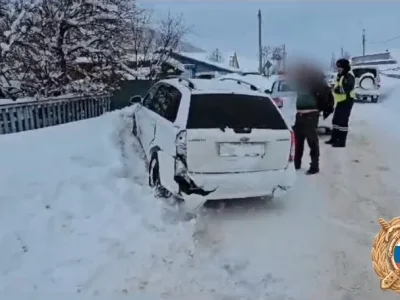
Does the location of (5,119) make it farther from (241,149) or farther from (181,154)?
(241,149)

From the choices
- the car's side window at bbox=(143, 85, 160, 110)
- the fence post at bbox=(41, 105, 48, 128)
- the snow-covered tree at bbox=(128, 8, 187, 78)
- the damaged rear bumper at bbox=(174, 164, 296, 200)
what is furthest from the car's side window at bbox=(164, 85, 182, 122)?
the snow-covered tree at bbox=(128, 8, 187, 78)

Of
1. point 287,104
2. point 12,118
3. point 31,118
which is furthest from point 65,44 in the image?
point 287,104

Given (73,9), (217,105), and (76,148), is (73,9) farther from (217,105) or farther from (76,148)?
(217,105)

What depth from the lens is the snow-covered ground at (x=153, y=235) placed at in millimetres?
3602

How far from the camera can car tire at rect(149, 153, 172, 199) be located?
5.57 m

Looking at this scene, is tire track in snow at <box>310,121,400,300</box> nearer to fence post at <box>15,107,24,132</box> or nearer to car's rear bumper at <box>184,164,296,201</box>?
car's rear bumper at <box>184,164,296,201</box>

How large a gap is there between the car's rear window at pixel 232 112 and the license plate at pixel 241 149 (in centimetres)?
23

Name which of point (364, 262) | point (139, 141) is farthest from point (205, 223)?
point (139, 141)

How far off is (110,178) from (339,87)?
18.6 ft

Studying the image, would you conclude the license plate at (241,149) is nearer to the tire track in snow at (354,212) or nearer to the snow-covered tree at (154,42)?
the tire track in snow at (354,212)

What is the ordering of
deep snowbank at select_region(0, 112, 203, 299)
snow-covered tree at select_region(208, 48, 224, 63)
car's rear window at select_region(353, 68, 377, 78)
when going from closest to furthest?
deep snowbank at select_region(0, 112, 203, 299) → car's rear window at select_region(353, 68, 377, 78) → snow-covered tree at select_region(208, 48, 224, 63)

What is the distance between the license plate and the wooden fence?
4.91 meters

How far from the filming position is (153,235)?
14.8 ft

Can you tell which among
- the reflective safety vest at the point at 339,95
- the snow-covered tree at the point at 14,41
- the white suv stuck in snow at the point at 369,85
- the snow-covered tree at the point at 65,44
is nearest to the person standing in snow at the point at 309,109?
the reflective safety vest at the point at 339,95
